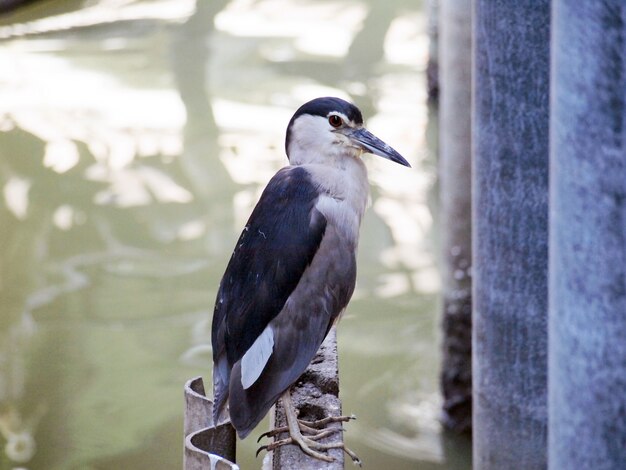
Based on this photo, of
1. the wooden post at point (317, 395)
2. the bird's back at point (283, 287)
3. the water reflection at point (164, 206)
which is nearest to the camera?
the bird's back at point (283, 287)

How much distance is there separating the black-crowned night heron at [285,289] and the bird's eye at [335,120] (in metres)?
0.12

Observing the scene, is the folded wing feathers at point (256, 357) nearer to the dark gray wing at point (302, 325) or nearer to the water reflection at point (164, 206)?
the dark gray wing at point (302, 325)

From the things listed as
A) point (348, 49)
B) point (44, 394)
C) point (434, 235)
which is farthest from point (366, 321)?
point (348, 49)

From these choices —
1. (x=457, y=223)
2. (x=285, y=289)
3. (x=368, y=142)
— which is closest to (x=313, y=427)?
(x=285, y=289)

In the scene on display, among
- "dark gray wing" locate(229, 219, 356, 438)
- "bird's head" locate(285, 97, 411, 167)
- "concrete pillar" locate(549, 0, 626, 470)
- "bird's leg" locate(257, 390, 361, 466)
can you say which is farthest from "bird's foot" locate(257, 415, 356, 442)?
"concrete pillar" locate(549, 0, 626, 470)

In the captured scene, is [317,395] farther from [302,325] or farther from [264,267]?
[264,267]

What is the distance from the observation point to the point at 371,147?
292cm

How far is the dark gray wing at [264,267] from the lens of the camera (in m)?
2.61

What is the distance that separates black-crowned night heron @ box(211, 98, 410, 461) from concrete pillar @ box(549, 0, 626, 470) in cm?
89

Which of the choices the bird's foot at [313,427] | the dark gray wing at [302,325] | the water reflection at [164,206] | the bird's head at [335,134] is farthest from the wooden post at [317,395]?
the water reflection at [164,206]

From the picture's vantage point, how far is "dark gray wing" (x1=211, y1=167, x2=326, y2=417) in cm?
261

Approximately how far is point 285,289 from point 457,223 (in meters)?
2.13

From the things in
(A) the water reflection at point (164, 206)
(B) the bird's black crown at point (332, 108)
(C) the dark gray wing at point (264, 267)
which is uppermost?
(B) the bird's black crown at point (332, 108)

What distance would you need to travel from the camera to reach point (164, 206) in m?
6.83
